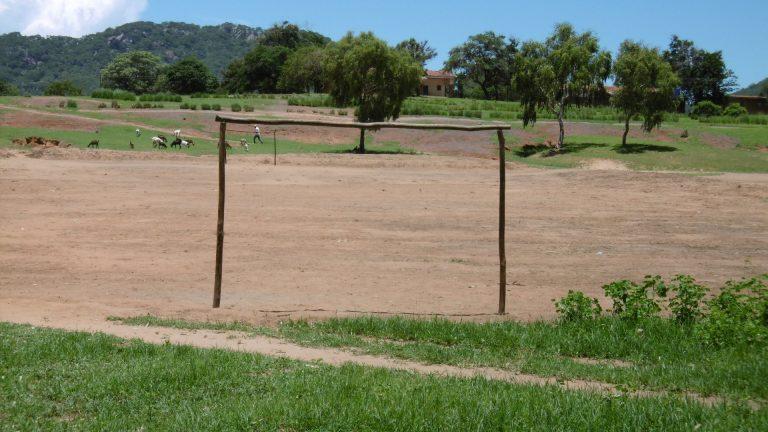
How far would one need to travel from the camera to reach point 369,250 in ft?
58.4

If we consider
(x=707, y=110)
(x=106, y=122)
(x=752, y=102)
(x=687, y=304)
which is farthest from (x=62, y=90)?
(x=687, y=304)

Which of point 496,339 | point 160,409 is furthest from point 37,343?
point 496,339

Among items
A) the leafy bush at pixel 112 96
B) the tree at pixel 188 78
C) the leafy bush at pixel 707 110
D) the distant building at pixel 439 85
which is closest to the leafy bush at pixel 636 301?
the leafy bush at pixel 112 96

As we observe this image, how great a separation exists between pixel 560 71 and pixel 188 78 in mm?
74165

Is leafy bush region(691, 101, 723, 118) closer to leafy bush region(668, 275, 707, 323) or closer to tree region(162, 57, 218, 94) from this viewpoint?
tree region(162, 57, 218, 94)

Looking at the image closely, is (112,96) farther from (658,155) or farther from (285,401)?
(285,401)

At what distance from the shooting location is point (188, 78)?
109312 millimetres

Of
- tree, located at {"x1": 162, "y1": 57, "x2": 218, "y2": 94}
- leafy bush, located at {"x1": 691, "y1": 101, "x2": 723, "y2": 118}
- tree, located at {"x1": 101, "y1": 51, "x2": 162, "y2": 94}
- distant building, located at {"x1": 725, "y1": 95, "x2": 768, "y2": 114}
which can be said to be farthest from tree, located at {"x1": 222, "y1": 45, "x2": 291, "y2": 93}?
distant building, located at {"x1": 725, "y1": 95, "x2": 768, "y2": 114}

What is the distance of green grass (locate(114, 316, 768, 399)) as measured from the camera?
25.5ft

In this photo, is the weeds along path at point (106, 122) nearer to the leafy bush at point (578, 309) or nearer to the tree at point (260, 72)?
the leafy bush at point (578, 309)

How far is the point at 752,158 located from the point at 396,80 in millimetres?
17630

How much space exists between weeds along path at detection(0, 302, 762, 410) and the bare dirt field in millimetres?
545

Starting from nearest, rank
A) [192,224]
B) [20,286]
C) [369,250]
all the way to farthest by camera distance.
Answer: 1. [20,286]
2. [369,250]
3. [192,224]

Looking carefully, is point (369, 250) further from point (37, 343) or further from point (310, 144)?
point (310, 144)
